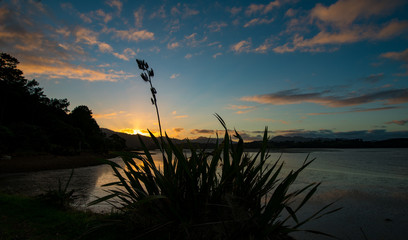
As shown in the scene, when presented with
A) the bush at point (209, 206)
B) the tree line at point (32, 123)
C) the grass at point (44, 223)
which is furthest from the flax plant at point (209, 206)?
the tree line at point (32, 123)

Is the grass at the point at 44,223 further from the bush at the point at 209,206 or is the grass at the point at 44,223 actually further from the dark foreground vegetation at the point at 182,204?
the bush at the point at 209,206

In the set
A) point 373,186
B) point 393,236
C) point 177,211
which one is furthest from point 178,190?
point 373,186

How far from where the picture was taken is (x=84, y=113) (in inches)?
2092

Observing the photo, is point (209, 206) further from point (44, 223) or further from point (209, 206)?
point (44, 223)

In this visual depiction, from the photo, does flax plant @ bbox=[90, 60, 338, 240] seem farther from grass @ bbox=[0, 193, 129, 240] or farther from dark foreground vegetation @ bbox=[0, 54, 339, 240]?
grass @ bbox=[0, 193, 129, 240]

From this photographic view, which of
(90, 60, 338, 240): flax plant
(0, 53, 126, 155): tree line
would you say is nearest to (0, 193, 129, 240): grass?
(90, 60, 338, 240): flax plant

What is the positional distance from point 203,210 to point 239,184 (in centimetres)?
49

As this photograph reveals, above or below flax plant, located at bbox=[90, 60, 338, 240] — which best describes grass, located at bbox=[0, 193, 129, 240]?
below

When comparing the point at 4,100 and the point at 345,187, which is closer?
the point at 345,187

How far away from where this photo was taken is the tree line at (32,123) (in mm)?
23419

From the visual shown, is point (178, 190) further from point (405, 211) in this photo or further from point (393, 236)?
point (405, 211)

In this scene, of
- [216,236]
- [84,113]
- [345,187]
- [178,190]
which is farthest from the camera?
[84,113]

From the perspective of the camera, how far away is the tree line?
76.8ft

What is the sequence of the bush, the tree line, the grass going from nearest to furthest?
the bush
the grass
the tree line
